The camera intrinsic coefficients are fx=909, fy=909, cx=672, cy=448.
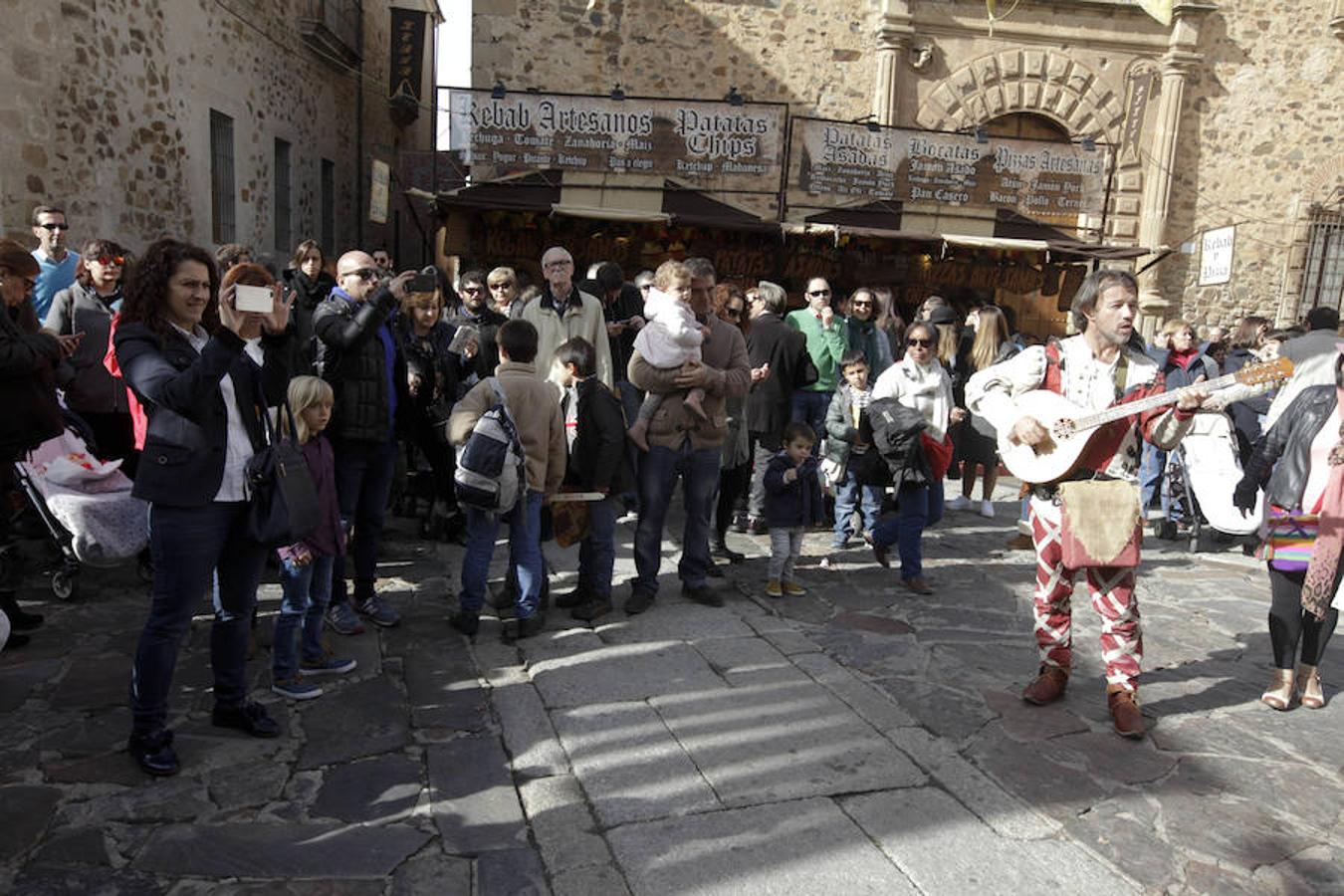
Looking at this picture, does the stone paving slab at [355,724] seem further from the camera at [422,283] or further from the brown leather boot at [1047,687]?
the brown leather boot at [1047,687]

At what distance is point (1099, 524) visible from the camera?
12.3ft

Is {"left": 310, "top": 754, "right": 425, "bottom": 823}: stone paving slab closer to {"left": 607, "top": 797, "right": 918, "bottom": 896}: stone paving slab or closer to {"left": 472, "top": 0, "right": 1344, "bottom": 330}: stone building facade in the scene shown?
{"left": 607, "top": 797, "right": 918, "bottom": 896}: stone paving slab

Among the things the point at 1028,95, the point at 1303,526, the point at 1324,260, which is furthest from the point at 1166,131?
the point at 1303,526

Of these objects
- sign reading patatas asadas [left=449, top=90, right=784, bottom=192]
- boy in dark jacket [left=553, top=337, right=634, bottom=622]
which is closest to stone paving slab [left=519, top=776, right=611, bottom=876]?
boy in dark jacket [left=553, top=337, right=634, bottom=622]

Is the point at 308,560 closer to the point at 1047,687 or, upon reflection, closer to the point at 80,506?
the point at 80,506

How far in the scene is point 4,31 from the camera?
8.04 m

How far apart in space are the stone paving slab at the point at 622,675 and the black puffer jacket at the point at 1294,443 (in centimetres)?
Answer: 272

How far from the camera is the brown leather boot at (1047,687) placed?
13.2 feet

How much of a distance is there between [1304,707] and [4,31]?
10.8m

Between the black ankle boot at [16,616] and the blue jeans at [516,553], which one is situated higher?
the blue jeans at [516,553]

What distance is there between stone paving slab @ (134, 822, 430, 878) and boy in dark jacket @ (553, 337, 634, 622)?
6.79 feet

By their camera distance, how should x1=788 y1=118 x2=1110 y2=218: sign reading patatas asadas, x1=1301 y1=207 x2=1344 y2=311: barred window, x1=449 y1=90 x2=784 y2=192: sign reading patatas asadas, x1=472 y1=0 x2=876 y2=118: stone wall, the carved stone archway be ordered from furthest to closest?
x1=1301 y1=207 x2=1344 y2=311: barred window
the carved stone archway
x1=472 y1=0 x2=876 y2=118: stone wall
x1=788 y1=118 x2=1110 y2=218: sign reading patatas asadas
x1=449 y1=90 x2=784 y2=192: sign reading patatas asadas

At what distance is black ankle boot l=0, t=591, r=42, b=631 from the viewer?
4457 millimetres

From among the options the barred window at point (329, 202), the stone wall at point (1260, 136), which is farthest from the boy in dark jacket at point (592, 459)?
the stone wall at point (1260, 136)
